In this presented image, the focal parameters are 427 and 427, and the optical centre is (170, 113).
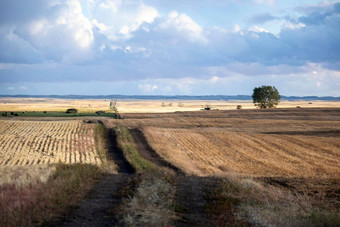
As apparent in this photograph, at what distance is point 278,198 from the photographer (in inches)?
588

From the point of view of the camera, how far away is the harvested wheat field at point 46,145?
37.2 metres

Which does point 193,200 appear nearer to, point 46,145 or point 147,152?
point 147,152

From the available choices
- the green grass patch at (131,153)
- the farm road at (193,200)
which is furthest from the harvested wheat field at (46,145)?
the farm road at (193,200)

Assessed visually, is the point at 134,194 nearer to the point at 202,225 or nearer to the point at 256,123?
the point at 202,225

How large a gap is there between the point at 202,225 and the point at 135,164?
72.0 ft

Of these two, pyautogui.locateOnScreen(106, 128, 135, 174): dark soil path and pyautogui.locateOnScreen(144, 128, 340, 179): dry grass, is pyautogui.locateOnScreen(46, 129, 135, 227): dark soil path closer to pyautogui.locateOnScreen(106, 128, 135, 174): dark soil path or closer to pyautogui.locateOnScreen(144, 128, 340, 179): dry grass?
pyautogui.locateOnScreen(144, 128, 340, 179): dry grass

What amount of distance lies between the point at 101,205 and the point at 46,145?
3615cm

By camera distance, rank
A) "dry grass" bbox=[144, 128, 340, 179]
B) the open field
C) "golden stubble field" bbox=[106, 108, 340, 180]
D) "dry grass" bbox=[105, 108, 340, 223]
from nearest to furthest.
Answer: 1. "dry grass" bbox=[105, 108, 340, 223]
2. the open field
3. "dry grass" bbox=[144, 128, 340, 179]
4. "golden stubble field" bbox=[106, 108, 340, 180]

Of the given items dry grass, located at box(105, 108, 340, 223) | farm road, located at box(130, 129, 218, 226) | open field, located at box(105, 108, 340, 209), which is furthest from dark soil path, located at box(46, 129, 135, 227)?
open field, located at box(105, 108, 340, 209)

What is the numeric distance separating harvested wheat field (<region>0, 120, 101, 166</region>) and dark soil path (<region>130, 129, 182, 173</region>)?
4.47m

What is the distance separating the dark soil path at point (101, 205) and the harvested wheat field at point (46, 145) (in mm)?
16245

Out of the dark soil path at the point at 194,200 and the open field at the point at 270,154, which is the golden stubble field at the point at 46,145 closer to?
the dark soil path at the point at 194,200

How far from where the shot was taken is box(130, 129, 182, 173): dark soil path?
3330 cm

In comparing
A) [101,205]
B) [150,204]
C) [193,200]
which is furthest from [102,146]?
[150,204]
